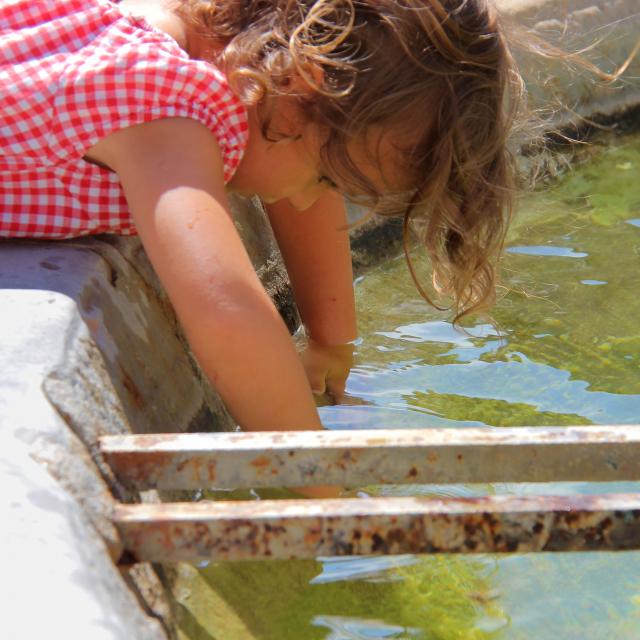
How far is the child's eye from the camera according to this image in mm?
1994

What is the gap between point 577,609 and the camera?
5.50 feet

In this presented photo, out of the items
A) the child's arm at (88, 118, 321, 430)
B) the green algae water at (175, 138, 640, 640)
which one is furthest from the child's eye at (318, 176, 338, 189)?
the green algae water at (175, 138, 640, 640)

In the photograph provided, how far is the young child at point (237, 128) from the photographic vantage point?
1.68 meters

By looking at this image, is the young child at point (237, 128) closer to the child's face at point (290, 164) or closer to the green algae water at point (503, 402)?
the child's face at point (290, 164)

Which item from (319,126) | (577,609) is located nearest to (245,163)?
(319,126)

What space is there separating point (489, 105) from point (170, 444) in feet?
3.09

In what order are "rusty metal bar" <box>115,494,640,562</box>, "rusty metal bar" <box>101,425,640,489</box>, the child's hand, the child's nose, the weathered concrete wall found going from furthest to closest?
the child's hand → the child's nose → "rusty metal bar" <box>101,425,640,489</box> → "rusty metal bar" <box>115,494,640,562</box> → the weathered concrete wall

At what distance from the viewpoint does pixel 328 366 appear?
2484mm

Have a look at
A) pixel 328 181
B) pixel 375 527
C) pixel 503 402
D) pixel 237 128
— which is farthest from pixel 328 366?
pixel 375 527

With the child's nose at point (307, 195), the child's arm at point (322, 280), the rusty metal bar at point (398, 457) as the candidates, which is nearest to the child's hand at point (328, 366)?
the child's arm at point (322, 280)

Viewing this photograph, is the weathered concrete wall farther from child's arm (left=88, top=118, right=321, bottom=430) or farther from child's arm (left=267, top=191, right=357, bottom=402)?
child's arm (left=267, top=191, right=357, bottom=402)

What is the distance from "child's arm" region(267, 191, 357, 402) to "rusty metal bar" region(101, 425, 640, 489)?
1.03 meters

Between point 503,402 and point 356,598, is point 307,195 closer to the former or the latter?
point 503,402

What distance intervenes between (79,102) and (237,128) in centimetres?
28
